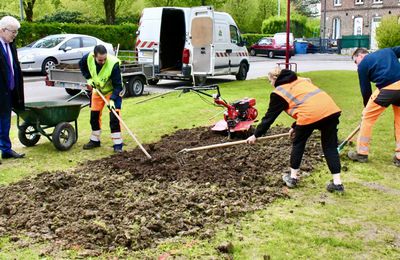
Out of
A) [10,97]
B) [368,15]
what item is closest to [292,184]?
[10,97]

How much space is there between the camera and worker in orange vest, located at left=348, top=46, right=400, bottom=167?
6.83 meters

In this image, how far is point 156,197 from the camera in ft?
17.8

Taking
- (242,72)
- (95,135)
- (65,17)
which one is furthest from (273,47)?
(95,135)

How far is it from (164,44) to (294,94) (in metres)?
12.1

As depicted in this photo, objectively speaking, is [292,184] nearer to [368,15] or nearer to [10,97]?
[10,97]

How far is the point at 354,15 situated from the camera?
5253 cm

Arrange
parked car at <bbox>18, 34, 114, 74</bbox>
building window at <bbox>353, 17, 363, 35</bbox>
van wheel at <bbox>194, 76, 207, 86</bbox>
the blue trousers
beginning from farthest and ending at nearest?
building window at <bbox>353, 17, 363, 35</bbox> < parked car at <bbox>18, 34, 114, 74</bbox> < van wheel at <bbox>194, 76, 207, 86</bbox> < the blue trousers

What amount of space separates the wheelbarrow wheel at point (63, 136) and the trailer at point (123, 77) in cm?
481

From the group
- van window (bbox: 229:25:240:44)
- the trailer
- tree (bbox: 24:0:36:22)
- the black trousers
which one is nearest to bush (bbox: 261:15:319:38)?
tree (bbox: 24:0:36:22)

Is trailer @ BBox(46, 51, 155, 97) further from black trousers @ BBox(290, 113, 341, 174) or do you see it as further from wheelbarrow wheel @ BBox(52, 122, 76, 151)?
black trousers @ BBox(290, 113, 341, 174)

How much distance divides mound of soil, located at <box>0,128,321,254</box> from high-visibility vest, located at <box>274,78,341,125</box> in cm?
97

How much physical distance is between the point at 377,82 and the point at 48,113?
16.3 feet

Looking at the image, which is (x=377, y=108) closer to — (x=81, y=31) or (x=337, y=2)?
(x=81, y=31)

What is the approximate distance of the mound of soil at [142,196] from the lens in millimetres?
4555
